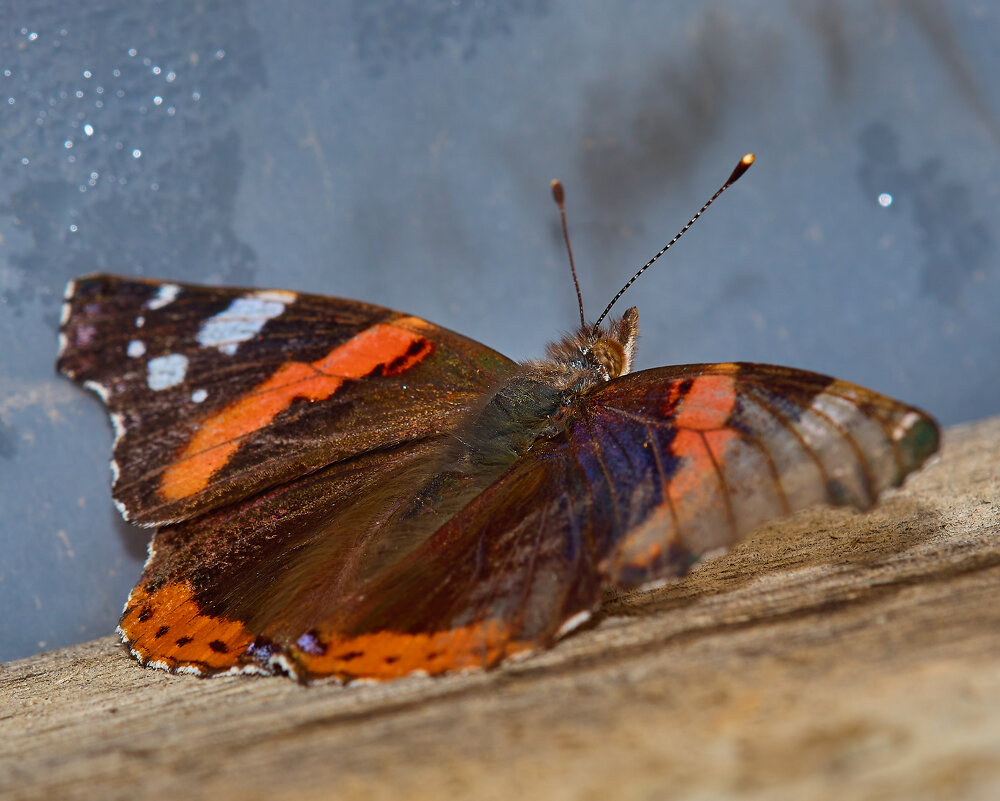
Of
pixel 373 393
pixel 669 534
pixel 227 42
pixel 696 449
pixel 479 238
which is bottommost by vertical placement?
pixel 669 534

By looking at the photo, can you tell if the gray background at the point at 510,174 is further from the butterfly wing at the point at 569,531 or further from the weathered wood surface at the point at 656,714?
the weathered wood surface at the point at 656,714

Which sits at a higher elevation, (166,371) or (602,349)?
(166,371)

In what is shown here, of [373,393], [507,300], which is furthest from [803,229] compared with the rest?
[373,393]

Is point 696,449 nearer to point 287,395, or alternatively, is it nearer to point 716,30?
Answer: point 287,395

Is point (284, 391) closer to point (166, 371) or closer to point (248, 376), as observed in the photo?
point (248, 376)

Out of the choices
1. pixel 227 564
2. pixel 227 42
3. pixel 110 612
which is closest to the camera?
pixel 227 564

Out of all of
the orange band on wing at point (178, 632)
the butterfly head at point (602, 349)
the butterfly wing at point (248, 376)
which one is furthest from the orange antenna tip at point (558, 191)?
the orange band on wing at point (178, 632)

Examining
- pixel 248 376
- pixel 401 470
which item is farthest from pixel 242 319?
pixel 401 470
